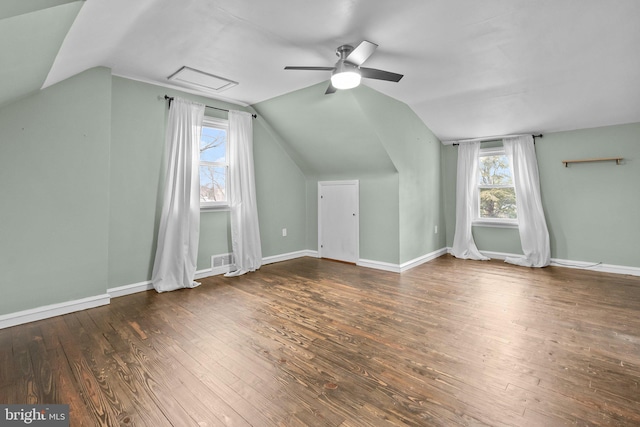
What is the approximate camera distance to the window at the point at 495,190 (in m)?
5.32

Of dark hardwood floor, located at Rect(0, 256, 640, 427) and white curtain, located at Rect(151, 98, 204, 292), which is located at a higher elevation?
white curtain, located at Rect(151, 98, 204, 292)

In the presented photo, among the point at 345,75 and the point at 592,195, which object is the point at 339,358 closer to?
the point at 345,75

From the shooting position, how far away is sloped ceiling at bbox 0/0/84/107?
4.51 feet

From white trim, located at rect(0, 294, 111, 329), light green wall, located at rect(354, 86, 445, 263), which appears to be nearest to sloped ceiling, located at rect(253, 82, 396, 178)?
light green wall, located at rect(354, 86, 445, 263)

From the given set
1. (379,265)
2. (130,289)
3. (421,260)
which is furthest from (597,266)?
(130,289)

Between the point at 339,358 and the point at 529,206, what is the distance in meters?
4.49

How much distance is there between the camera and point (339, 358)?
6.96 ft

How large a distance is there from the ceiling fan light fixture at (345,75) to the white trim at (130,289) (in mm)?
3187

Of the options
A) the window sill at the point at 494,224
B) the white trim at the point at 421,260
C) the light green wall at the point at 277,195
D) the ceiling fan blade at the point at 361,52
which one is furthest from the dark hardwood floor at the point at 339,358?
the ceiling fan blade at the point at 361,52

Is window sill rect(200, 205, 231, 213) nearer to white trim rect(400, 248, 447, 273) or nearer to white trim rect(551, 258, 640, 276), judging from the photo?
white trim rect(400, 248, 447, 273)

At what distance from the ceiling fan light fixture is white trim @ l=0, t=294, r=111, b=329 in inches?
128

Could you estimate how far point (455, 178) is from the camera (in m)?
5.85

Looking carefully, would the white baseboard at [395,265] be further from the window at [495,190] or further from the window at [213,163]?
the window at [213,163]

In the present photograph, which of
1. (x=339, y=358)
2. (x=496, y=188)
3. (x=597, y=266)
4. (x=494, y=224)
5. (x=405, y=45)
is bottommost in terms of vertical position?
(x=339, y=358)
